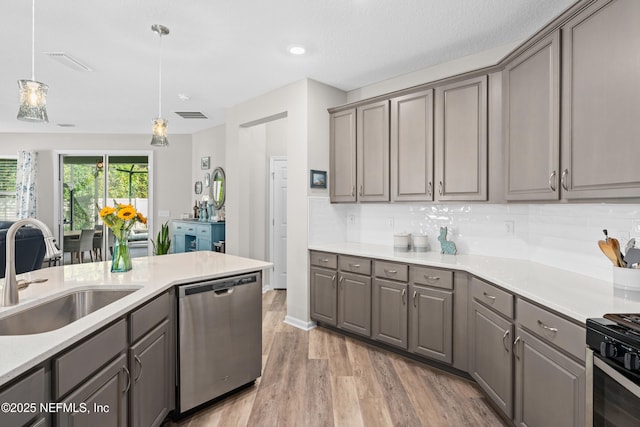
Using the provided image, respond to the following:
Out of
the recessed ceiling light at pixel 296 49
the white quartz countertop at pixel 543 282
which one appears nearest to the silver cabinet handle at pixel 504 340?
the white quartz countertop at pixel 543 282

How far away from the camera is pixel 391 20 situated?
8.24 feet

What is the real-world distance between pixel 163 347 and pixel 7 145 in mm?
7273

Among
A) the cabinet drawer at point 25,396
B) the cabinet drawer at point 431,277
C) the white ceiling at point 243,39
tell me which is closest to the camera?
the cabinet drawer at point 25,396

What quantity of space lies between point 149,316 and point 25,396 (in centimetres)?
76

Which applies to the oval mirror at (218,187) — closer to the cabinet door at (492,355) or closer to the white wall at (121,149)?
the white wall at (121,149)

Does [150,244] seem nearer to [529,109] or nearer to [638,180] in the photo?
[529,109]

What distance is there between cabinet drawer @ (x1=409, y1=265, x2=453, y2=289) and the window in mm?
7800

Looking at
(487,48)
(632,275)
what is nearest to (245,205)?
(487,48)

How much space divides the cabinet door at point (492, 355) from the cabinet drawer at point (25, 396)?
2.19 metres

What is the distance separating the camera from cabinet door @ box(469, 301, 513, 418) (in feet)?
6.53

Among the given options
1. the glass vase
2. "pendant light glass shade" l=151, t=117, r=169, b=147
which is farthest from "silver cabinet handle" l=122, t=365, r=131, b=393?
"pendant light glass shade" l=151, t=117, r=169, b=147

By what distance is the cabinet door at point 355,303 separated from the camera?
320cm

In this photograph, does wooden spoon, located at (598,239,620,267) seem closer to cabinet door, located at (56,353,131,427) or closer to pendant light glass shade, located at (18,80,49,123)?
cabinet door, located at (56,353,131,427)

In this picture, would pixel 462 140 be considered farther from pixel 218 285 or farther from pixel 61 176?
pixel 61 176
